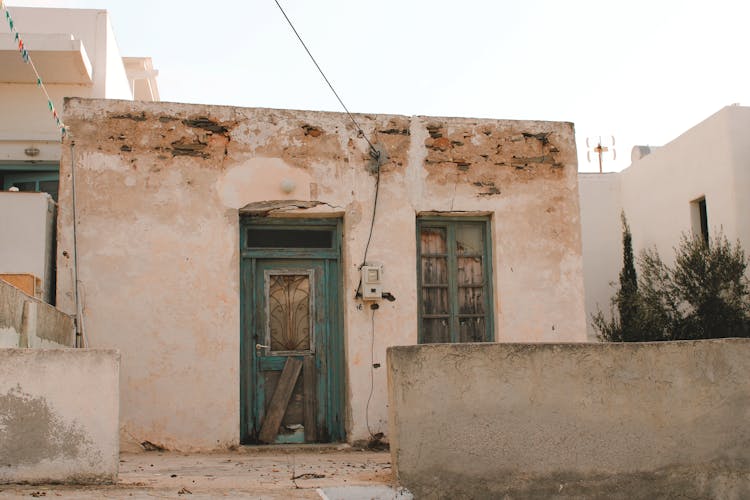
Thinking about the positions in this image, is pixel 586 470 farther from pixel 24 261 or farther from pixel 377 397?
pixel 24 261

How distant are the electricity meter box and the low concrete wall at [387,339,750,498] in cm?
333

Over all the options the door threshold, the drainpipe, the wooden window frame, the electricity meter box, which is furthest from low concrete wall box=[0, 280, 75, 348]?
the wooden window frame

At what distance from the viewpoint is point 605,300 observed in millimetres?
21172

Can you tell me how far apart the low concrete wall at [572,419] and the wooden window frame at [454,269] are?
3.59 m

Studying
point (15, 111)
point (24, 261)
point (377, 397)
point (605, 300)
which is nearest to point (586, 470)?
point (377, 397)

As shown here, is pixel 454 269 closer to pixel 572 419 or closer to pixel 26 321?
pixel 572 419

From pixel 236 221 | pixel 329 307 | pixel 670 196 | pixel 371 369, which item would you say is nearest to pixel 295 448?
pixel 371 369

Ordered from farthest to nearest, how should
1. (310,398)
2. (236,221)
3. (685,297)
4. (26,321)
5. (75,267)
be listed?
1. (685,297)
2. (310,398)
3. (236,221)
4. (75,267)
5. (26,321)

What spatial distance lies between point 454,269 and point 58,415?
5162 mm

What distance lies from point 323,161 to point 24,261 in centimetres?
310

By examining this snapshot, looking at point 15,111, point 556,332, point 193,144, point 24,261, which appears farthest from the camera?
point 15,111

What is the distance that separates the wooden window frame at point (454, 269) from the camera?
381 inches

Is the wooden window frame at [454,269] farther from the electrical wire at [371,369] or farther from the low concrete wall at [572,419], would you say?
the low concrete wall at [572,419]

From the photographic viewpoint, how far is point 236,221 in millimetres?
9102
